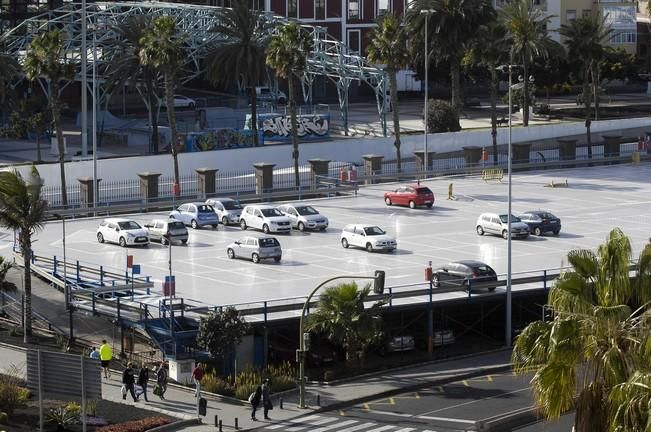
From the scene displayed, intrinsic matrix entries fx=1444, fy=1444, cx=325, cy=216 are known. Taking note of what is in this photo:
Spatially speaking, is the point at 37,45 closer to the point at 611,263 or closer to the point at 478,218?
the point at 478,218

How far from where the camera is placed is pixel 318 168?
91375mm

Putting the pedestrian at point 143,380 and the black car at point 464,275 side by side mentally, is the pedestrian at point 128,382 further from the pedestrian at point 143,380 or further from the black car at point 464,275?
the black car at point 464,275

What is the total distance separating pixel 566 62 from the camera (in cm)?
13900

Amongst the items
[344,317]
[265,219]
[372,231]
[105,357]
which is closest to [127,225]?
[265,219]

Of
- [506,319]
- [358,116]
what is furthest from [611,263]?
[358,116]

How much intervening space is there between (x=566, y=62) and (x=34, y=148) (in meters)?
56.7

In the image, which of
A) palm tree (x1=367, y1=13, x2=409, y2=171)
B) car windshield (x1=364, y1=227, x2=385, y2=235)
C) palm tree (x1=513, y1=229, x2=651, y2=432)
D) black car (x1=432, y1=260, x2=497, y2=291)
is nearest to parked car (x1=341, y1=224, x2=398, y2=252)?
car windshield (x1=364, y1=227, x2=385, y2=235)

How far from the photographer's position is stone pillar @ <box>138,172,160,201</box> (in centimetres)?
8394

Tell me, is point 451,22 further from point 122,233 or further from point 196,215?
point 122,233

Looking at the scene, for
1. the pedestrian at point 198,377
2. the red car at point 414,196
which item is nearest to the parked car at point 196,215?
the red car at point 414,196

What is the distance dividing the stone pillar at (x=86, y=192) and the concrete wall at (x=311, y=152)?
300 centimetres

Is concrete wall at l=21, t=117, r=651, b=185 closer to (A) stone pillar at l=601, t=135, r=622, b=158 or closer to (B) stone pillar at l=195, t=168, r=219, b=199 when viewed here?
(B) stone pillar at l=195, t=168, r=219, b=199

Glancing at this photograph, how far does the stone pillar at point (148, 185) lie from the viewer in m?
83.9

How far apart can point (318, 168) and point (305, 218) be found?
17.2m
